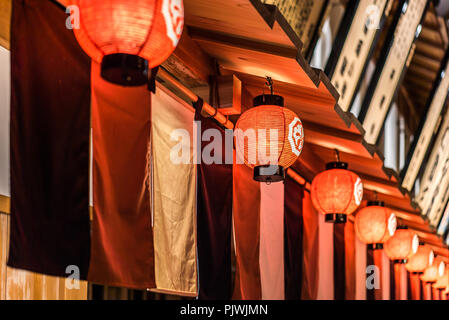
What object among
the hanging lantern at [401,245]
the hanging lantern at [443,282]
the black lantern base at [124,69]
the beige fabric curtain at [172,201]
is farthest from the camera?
the hanging lantern at [443,282]

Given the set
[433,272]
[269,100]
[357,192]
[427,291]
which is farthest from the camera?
[427,291]

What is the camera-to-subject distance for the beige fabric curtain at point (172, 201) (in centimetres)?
554

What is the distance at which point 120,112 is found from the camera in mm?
4969

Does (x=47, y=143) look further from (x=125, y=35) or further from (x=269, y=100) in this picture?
(x=269, y=100)

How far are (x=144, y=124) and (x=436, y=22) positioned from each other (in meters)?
12.6

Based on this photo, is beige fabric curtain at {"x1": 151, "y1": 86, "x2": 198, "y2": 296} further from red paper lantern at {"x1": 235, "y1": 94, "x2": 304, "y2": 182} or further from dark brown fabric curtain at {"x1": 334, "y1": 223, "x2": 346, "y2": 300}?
dark brown fabric curtain at {"x1": 334, "y1": 223, "x2": 346, "y2": 300}

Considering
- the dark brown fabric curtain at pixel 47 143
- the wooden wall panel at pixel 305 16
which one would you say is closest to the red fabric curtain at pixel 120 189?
the dark brown fabric curtain at pixel 47 143

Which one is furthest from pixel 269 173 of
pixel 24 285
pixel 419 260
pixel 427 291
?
pixel 427 291

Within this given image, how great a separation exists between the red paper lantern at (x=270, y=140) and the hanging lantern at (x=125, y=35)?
8.30 ft

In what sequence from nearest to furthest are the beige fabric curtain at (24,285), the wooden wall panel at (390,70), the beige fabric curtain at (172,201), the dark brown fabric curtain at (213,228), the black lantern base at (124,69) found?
1. the black lantern base at (124,69)
2. the beige fabric curtain at (24,285)
3. the beige fabric curtain at (172,201)
4. the dark brown fabric curtain at (213,228)
5. the wooden wall panel at (390,70)

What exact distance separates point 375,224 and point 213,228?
533 cm

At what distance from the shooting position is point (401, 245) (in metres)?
13.6

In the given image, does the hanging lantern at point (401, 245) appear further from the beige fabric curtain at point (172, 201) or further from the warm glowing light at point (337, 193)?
the beige fabric curtain at point (172, 201)

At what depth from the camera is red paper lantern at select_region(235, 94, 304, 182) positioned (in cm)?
587
